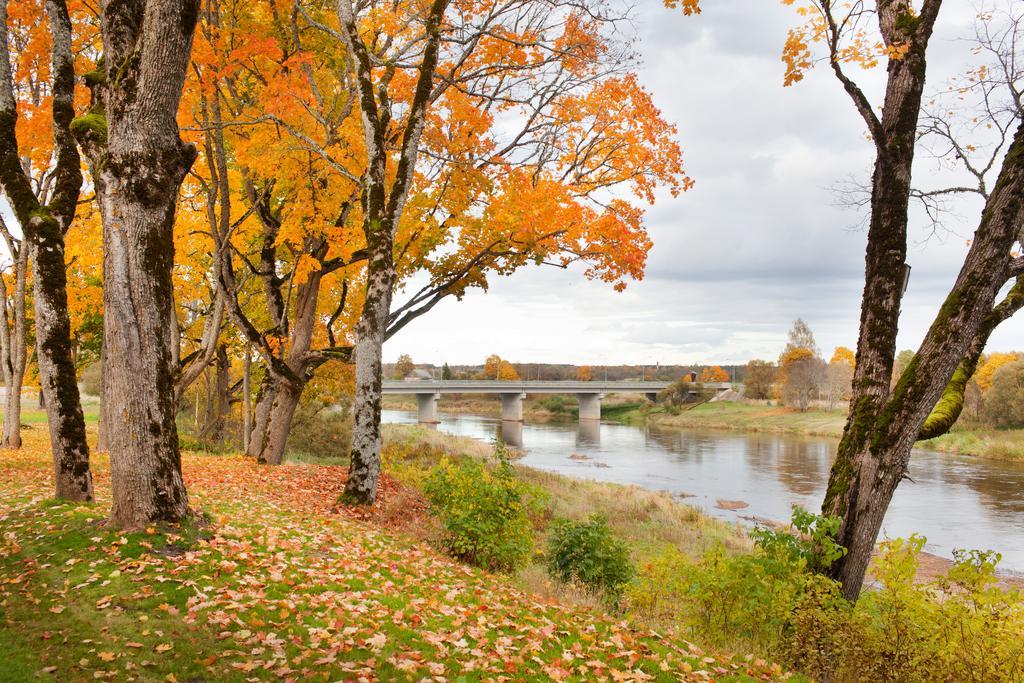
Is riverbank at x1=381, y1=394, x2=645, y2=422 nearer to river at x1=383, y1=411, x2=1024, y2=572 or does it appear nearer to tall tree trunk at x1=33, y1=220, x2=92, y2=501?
river at x1=383, y1=411, x2=1024, y2=572

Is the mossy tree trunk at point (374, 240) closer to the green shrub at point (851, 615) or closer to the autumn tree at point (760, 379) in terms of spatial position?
the green shrub at point (851, 615)

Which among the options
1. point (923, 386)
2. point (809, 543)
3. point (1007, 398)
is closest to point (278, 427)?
point (809, 543)

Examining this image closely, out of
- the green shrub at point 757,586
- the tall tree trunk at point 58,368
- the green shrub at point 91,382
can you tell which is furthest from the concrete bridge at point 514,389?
the green shrub at point 757,586

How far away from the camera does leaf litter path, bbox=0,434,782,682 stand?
506 cm

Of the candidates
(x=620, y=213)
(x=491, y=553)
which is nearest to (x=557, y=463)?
(x=620, y=213)

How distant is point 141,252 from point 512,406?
7227 cm

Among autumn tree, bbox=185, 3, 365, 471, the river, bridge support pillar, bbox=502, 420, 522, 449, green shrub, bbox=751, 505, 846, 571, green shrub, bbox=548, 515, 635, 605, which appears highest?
autumn tree, bbox=185, 3, 365, 471

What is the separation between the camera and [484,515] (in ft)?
33.1

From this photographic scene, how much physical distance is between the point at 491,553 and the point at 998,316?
24.1 ft

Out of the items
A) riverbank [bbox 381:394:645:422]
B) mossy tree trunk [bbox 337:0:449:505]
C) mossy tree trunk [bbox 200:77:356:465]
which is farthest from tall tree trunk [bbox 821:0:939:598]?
riverbank [bbox 381:394:645:422]

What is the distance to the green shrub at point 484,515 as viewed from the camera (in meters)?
9.95

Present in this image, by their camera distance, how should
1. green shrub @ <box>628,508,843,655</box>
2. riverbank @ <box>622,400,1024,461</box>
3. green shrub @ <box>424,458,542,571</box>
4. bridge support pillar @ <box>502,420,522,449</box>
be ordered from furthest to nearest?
bridge support pillar @ <box>502,420,522,449</box> → riverbank @ <box>622,400,1024,461</box> → green shrub @ <box>424,458,542,571</box> → green shrub @ <box>628,508,843,655</box>

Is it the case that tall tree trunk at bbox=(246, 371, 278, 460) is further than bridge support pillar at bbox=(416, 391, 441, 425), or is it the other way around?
bridge support pillar at bbox=(416, 391, 441, 425)

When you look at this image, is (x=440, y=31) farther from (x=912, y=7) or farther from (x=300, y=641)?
(x=300, y=641)
